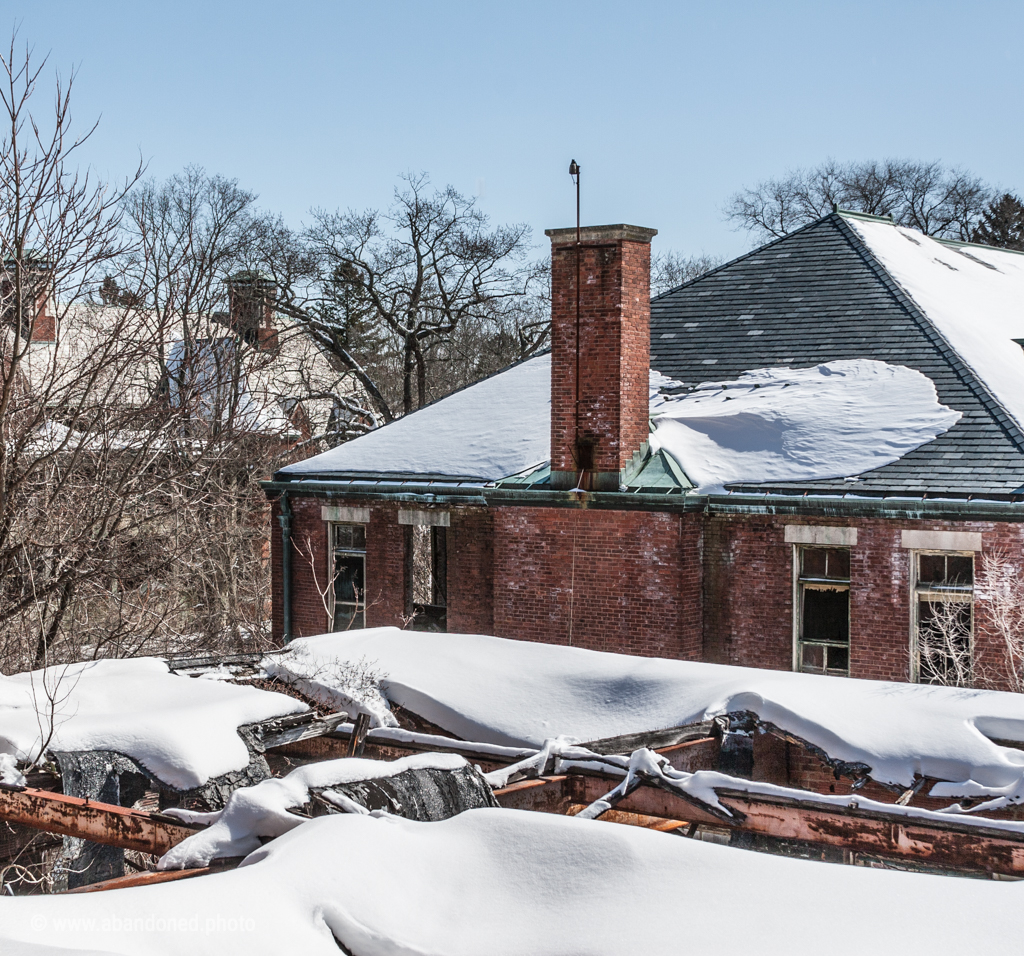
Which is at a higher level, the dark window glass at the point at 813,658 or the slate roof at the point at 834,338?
the slate roof at the point at 834,338

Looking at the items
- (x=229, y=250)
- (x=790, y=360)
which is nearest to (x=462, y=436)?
(x=790, y=360)

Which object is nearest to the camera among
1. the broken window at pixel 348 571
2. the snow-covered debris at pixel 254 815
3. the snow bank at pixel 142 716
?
the snow-covered debris at pixel 254 815

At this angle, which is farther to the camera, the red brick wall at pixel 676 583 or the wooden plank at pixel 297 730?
the red brick wall at pixel 676 583

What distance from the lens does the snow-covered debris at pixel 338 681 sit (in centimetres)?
801

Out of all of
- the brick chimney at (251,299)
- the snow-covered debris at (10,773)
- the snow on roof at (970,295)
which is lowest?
the snow-covered debris at (10,773)

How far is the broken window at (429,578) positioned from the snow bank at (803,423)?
4525 millimetres

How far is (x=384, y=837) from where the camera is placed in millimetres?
4309

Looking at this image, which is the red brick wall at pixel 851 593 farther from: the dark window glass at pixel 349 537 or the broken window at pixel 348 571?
the dark window glass at pixel 349 537

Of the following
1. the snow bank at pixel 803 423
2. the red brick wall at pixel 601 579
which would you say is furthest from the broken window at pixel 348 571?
the snow bank at pixel 803 423

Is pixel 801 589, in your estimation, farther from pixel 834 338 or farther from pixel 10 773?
pixel 10 773

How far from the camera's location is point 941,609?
12320 mm

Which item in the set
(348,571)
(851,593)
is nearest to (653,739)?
(851,593)

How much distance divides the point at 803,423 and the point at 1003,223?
125ft

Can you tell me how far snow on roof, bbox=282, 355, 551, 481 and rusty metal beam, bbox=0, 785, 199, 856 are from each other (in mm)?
9372
